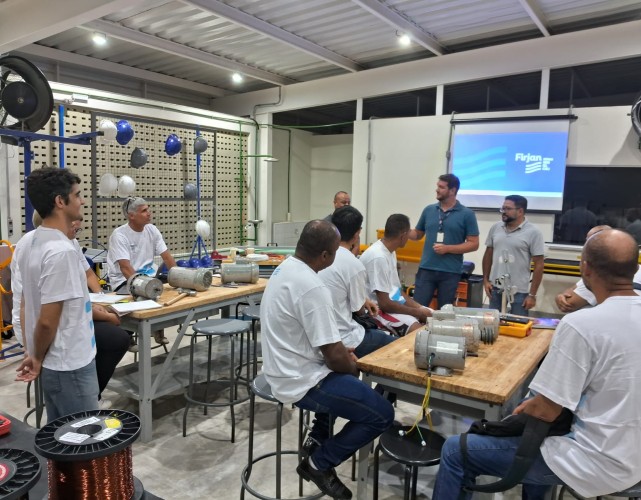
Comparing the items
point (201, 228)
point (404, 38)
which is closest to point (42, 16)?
point (201, 228)

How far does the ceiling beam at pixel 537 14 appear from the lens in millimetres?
4785

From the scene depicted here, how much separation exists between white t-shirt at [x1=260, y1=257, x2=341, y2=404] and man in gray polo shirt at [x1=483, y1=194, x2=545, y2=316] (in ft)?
8.24

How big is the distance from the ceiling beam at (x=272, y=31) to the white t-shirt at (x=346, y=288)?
3.60 metres

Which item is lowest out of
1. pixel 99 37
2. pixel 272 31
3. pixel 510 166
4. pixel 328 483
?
pixel 328 483

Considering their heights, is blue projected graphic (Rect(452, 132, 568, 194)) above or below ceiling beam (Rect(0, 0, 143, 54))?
below

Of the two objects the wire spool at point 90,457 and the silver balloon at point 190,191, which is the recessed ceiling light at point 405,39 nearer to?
the silver balloon at point 190,191

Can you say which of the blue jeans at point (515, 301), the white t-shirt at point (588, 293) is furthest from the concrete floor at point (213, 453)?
the blue jeans at point (515, 301)

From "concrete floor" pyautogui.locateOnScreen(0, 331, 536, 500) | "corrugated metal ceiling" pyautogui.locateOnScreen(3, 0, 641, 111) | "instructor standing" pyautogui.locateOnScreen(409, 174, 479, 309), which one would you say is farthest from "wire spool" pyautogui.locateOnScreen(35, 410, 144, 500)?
"corrugated metal ceiling" pyautogui.locateOnScreen(3, 0, 641, 111)

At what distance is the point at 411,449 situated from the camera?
2.10 meters

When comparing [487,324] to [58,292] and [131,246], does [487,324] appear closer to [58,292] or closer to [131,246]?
[58,292]

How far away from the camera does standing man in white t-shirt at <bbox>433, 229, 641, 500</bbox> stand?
1563mm

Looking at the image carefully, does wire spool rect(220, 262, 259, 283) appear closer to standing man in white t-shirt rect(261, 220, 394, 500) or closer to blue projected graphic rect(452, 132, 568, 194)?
standing man in white t-shirt rect(261, 220, 394, 500)

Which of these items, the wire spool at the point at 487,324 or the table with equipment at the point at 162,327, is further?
the table with equipment at the point at 162,327

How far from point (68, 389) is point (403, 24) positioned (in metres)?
5.02
